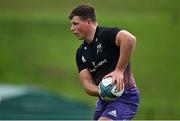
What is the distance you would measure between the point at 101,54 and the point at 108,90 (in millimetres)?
545

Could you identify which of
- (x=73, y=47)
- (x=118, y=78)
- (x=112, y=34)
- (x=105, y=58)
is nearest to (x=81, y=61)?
(x=105, y=58)

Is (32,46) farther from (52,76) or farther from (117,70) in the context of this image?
(117,70)

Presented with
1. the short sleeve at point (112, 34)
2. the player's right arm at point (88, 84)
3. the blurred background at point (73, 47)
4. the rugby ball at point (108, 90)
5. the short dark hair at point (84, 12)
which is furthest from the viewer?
the blurred background at point (73, 47)

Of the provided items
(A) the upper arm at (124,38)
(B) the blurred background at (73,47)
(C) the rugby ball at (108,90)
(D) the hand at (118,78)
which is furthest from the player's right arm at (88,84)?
(B) the blurred background at (73,47)

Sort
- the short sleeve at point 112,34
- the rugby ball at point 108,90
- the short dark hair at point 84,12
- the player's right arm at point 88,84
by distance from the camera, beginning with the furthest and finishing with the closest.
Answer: the player's right arm at point 88,84
the short dark hair at point 84,12
the short sleeve at point 112,34
the rugby ball at point 108,90

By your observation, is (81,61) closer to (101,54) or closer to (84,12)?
(101,54)

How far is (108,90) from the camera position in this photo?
8266 mm

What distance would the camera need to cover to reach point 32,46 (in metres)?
22.1

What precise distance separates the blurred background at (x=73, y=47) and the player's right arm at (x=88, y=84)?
25.9ft

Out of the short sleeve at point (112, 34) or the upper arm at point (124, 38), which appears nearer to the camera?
the upper arm at point (124, 38)

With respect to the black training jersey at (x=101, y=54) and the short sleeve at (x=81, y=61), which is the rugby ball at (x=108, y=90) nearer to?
the black training jersey at (x=101, y=54)

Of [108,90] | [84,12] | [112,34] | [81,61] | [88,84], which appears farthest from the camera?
Result: [81,61]

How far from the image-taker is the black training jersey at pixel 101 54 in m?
8.50

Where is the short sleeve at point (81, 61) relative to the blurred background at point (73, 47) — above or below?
below
